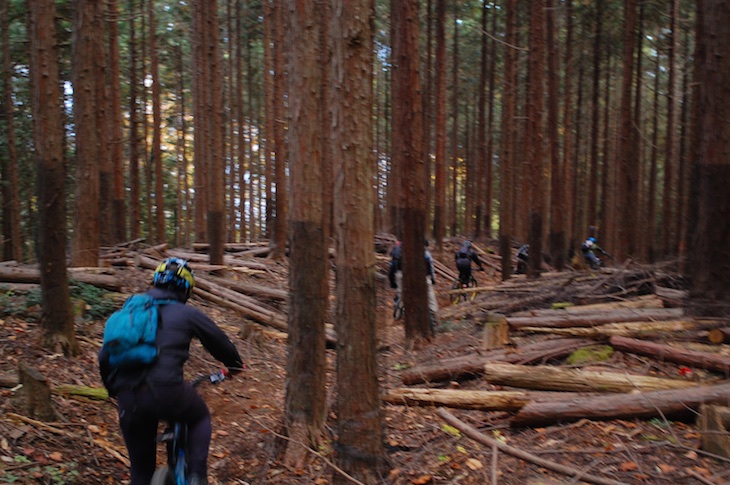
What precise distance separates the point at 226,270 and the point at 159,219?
10690mm

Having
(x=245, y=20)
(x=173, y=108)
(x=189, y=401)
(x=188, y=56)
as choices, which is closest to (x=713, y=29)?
(x=189, y=401)

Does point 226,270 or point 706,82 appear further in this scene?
point 226,270

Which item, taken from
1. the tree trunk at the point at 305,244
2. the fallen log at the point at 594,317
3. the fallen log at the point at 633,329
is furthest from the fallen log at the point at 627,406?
the fallen log at the point at 594,317

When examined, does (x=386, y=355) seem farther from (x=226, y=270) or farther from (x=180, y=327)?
(x=180, y=327)

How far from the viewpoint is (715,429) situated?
5078mm

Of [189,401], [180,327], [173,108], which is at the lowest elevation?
[189,401]

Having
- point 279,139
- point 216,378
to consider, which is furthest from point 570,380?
point 279,139

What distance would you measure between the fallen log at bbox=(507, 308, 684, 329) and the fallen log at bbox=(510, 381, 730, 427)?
289cm

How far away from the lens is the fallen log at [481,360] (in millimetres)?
7949

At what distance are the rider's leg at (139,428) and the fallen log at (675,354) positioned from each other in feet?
19.0

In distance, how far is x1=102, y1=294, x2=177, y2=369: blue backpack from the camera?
12.6 ft

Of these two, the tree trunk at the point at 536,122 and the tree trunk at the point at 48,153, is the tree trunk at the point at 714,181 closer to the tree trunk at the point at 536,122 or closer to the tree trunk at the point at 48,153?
the tree trunk at the point at 536,122

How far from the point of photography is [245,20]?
27125mm

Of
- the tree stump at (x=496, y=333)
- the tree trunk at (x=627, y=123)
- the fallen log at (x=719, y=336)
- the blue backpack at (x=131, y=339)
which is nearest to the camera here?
the blue backpack at (x=131, y=339)
